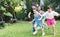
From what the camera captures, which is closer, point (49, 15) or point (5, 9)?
point (49, 15)

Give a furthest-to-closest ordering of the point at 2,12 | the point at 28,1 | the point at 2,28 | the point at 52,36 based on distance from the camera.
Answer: the point at 28,1, the point at 2,12, the point at 2,28, the point at 52,36

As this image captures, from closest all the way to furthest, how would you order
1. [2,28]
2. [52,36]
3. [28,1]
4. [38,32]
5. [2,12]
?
[52,36] < [38,32] < [2,28] < [2,12] < [28,1]

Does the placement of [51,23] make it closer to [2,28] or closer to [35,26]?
[35,26]

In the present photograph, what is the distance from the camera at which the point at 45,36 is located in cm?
960

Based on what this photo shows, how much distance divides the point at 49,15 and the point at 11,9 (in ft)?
19.3

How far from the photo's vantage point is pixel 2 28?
12.2m

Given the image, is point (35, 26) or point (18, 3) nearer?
point (35, 26)

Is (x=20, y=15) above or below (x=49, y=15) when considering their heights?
below

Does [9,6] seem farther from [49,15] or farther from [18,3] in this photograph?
[49,15]

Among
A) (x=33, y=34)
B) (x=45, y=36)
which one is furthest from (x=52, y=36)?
(x=33, y=34)

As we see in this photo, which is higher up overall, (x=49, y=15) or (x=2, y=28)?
(x=49, y=15)

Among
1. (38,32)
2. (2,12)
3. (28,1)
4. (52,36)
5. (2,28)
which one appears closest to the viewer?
(52,36)

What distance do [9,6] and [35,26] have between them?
5.52m

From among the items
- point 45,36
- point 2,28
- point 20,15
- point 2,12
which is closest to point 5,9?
point 2,12
